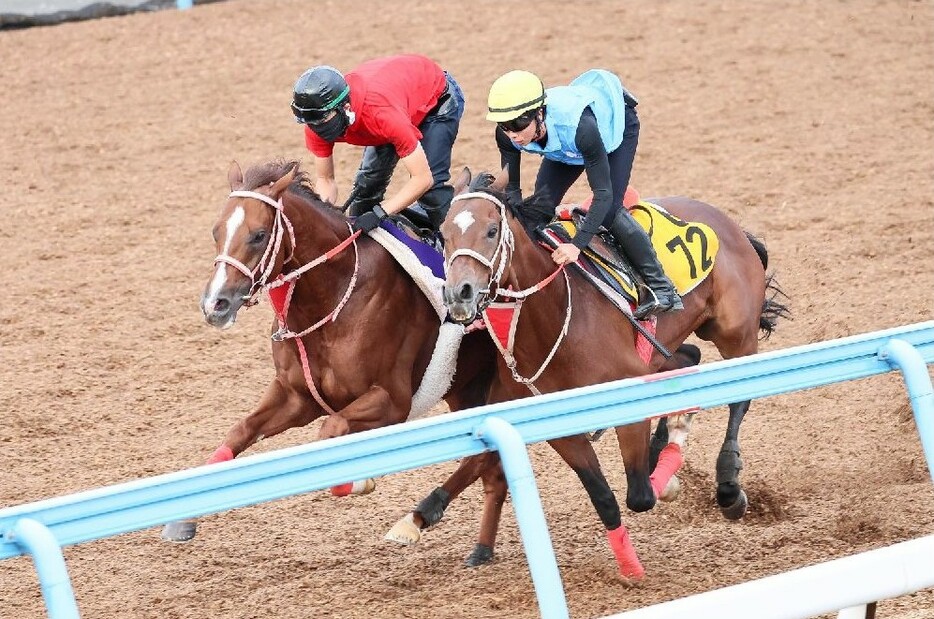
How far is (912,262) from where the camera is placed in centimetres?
915

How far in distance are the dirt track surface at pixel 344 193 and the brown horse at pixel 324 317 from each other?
0.69 meters

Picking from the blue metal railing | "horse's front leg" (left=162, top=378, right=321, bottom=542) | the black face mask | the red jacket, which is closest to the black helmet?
the black face mask

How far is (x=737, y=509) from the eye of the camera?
6.21 meters

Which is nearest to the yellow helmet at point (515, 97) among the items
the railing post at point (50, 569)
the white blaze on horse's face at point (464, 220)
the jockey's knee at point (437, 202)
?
the white blaze on horse's face at point (464, 220)

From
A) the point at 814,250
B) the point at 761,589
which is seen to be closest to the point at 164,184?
the point at 814,250

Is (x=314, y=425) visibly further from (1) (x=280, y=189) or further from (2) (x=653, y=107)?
(2) (x=653, y=107)

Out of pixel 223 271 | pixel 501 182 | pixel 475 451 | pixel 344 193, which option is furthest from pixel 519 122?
pixel 344 193

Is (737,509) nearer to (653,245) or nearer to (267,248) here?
(653,245)

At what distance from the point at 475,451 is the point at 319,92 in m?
2.36

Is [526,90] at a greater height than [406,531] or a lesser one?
greater

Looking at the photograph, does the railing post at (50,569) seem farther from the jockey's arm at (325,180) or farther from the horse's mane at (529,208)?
the jockey's arm at (325,180)

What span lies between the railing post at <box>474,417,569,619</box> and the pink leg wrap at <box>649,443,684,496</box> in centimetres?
245

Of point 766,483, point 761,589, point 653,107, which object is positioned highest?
point 761,589

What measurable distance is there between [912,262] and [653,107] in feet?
11.6
